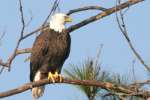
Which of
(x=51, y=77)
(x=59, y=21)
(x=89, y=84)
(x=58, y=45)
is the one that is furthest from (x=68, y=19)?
→ (x=89, y=84)

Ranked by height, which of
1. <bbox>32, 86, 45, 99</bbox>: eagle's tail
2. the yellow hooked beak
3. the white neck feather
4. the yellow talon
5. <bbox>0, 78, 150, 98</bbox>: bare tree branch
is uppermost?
the yellow hooked beak

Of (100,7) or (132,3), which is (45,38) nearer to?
(100,7)

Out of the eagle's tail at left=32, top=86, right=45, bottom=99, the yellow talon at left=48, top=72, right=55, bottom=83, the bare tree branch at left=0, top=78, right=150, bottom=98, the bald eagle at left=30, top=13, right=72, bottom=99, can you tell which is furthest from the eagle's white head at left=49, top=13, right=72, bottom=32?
the bare tree branch at left=0, top=78, right=150, bottom=98

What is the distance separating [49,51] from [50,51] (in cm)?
2

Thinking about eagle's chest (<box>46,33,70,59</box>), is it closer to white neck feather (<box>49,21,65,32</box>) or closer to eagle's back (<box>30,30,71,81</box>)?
eagle's back (<box>30,30,71,81</box>)

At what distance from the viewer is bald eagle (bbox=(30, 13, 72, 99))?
4867mm

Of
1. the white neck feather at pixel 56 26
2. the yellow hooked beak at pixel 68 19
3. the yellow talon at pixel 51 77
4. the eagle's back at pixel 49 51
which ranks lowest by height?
the yellow talon at pixel 51 77

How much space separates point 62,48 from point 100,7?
56 cm

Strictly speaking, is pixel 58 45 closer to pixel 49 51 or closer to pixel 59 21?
pixel 49 51

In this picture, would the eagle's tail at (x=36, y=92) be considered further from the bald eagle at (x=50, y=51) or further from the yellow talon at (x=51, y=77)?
the yellow talon at (x=51, y=77)

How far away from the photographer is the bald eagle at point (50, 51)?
4867mm

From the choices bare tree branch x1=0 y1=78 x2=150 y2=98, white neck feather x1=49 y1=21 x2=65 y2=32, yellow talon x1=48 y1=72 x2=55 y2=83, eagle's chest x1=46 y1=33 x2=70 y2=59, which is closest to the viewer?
bare tree branch x1=0 y1=78 x2=150 y2=98

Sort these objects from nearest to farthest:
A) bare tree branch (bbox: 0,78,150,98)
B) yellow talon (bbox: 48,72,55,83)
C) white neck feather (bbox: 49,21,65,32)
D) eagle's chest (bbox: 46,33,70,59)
→ bare tree branch (bbox: 0,78,150,98)
yellow talon (bbox: 48,72,55,83)
eagle's chest (bbox: 46,33,70,59)
white neck feather (bbox: 49,21,65,32)

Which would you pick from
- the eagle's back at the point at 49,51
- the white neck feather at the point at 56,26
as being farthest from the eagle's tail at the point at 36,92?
the white neck feather at the point at 56,26
